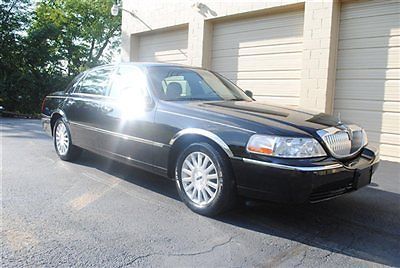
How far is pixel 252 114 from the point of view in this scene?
3.90 metres

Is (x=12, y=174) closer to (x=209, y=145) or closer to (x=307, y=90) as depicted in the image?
(x=209, y=145)

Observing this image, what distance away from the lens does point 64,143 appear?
20.5 ft

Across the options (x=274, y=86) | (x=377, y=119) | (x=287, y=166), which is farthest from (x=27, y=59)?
(x=287, y=166)

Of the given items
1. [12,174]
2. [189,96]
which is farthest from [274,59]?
[12,174]

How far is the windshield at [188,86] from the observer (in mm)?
4664

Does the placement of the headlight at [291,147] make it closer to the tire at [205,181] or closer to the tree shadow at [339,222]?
the tire at [205,181]

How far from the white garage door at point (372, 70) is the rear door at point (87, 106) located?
4.54 meters

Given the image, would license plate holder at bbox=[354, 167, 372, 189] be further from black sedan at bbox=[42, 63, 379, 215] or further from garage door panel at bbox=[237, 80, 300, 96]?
garage door panel at bbox=[237, 80, 300, 96]

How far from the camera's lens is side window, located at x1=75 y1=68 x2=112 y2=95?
5.48m

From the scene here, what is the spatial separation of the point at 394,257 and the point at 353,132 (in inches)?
51.0

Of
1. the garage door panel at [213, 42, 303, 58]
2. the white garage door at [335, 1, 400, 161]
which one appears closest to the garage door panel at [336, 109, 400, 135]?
the white garage door at [335, 1, 400, 161]

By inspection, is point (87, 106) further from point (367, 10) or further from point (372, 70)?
point (367, 10)

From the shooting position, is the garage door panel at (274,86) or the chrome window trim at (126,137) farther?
the garage door panel at (274,86)

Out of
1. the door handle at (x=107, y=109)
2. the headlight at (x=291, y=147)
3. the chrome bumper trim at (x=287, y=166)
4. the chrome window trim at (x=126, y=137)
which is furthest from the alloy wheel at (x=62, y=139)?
the headlight at (x=291, y=147)
